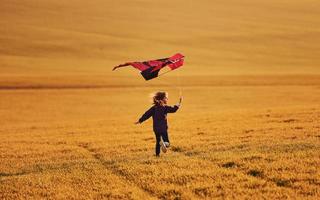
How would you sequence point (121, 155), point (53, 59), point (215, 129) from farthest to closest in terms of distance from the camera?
1. point (53, 59)
2. point (215, 129)
3. point (121, 155)

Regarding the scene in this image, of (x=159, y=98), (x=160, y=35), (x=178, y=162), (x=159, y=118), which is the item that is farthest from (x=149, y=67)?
(x=160, y=35)

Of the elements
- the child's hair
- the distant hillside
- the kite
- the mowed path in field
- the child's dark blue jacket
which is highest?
the distant hillside

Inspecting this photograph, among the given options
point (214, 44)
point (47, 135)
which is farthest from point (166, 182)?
point (214, 44)

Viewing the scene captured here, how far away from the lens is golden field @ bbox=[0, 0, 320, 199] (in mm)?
9008

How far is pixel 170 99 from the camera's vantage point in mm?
38969

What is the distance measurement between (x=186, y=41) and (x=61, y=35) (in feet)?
60.5

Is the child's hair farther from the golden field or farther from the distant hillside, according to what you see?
the distant hillside

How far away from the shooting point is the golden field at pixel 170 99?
9008mm

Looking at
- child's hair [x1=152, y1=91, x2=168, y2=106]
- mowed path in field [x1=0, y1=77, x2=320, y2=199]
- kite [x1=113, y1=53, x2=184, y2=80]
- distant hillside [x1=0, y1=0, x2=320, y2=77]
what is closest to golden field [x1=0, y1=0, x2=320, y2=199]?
mowed path in field [x1=0, y1=77, x2=320, y2=199]

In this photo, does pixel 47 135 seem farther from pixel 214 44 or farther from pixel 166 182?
pixel 214 44

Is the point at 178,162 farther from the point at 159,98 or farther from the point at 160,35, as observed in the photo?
the point at 160,35

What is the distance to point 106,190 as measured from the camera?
27.9 ft

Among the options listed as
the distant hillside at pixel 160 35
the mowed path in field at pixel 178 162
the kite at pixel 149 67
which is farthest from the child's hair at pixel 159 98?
the distant hillside at pixel 160 35

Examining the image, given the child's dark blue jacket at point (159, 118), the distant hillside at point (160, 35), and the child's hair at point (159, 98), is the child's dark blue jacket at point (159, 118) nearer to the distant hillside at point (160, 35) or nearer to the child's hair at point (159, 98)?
the child's hair at point (159, 98)
